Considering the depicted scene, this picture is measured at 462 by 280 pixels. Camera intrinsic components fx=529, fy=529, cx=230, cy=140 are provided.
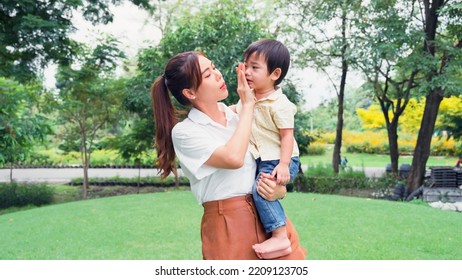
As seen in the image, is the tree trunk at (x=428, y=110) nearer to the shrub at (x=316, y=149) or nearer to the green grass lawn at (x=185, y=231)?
the green grass lawn at (x=185, y=231)

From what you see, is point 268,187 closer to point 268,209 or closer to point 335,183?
point 268,209

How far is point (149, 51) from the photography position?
9.38m

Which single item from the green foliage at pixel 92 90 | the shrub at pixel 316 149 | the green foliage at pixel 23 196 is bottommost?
the green foliage at pixel 23 196

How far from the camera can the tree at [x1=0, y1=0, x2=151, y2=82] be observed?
24.6ft

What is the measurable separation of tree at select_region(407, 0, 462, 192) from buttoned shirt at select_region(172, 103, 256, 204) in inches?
263

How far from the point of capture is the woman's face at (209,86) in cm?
152

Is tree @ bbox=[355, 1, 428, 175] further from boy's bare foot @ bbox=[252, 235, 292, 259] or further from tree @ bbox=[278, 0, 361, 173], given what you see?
boy's bare foot @ bbox=[252, 235, 292, 259]

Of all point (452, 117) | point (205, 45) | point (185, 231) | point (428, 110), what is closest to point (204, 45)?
point (205, 45)

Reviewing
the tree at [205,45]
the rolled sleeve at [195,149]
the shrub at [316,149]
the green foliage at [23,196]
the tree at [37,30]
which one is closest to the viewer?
the rolled sleeve at [195,149]

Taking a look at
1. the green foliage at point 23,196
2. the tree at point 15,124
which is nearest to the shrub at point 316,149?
the green foliage at point 23,196

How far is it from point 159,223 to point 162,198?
2.08 m

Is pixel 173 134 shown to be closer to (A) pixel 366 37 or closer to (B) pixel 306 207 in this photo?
(B) pixel 306 207

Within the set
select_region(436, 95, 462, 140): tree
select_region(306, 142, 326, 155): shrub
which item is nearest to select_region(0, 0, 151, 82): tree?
select_region(436, 95, 462, 140): tree

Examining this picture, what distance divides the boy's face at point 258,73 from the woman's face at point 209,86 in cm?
8
